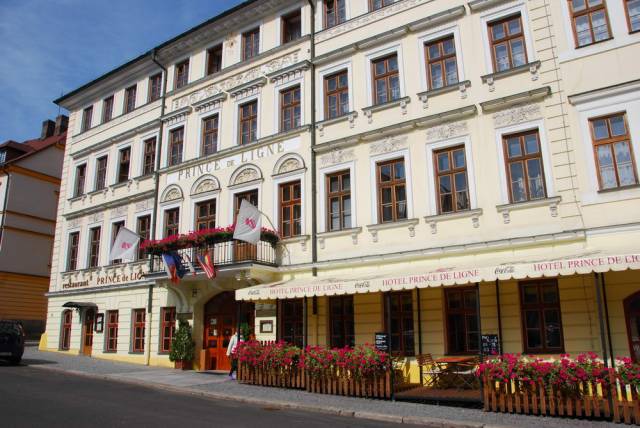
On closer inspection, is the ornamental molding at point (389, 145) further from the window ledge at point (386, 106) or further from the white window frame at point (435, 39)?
the white window frame at point (435, 39)

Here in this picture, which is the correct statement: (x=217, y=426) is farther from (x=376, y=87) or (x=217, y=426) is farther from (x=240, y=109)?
(x=240, y=109)

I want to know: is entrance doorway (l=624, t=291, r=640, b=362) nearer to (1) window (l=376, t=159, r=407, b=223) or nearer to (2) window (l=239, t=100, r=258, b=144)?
(1) window (l=376, t=159, r=407, b=223)

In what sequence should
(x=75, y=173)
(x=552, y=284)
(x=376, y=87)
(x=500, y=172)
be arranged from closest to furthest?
(x=552, y=284), (x=500, y=172), (x=376, y=87), (x=75, y=173)

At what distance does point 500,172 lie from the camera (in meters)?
13.4

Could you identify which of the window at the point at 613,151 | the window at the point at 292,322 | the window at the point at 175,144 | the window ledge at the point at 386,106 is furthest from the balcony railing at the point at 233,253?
the window at the point at 613,151

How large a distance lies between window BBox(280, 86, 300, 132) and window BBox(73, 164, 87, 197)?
1277 centimetres

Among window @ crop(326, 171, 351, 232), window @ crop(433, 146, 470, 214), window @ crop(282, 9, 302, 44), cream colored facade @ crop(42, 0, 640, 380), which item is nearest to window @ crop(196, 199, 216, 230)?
cream colored facade @ crop(42, 0, 640, 380)

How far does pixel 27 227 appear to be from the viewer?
3281 cm

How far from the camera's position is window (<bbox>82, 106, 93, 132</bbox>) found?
26.8 metres

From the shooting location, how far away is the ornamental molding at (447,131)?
14.3 meters

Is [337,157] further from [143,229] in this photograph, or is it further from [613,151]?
[143,229]

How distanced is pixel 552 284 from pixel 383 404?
4.90 m

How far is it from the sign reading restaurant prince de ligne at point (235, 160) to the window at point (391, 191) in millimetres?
3482

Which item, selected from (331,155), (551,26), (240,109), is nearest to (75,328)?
(240,109)
